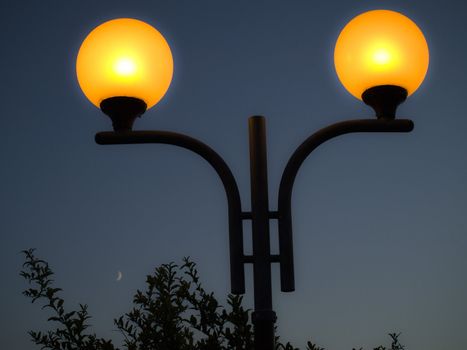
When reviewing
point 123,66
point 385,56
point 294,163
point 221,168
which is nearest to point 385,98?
point 385,56

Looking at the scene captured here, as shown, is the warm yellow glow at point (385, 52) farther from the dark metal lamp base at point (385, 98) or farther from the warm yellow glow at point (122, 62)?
the warm yellow glow at point (122, 62)

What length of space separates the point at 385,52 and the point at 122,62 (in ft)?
5.02

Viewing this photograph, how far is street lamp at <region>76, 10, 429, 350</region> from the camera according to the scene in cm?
281

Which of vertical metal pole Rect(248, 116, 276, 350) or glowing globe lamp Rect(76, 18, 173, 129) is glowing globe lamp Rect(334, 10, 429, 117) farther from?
glowing globe lamp Rect(76, 18, 173, 129)

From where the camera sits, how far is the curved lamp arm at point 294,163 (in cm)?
265

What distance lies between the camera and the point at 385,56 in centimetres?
291

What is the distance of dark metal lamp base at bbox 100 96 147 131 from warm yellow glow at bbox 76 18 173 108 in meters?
0.03

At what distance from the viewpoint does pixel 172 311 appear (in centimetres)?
574

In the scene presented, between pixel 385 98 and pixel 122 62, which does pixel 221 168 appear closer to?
pixel 122 62

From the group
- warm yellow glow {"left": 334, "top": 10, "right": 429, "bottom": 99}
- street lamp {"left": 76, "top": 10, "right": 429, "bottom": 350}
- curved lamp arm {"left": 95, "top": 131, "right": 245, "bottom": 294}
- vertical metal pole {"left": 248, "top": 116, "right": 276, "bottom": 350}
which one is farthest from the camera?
warm yellow glow {"left": 334, "top": 10, "right": 429, "bottom": 99}

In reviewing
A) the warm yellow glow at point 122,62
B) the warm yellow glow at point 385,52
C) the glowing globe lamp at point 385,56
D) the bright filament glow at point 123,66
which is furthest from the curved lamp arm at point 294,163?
the bright filament glow at point 123,66

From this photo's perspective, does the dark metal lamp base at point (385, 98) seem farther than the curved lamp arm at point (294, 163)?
Yes

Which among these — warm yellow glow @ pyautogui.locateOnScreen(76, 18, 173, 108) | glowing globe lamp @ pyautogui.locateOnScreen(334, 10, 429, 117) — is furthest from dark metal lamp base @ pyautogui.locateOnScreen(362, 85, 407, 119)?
warm yellow glow @ pyautogui.locateOnScreen(76, 18, 173, 108)

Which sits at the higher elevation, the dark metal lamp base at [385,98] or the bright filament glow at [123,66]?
the bright filament glow at [123,66]
